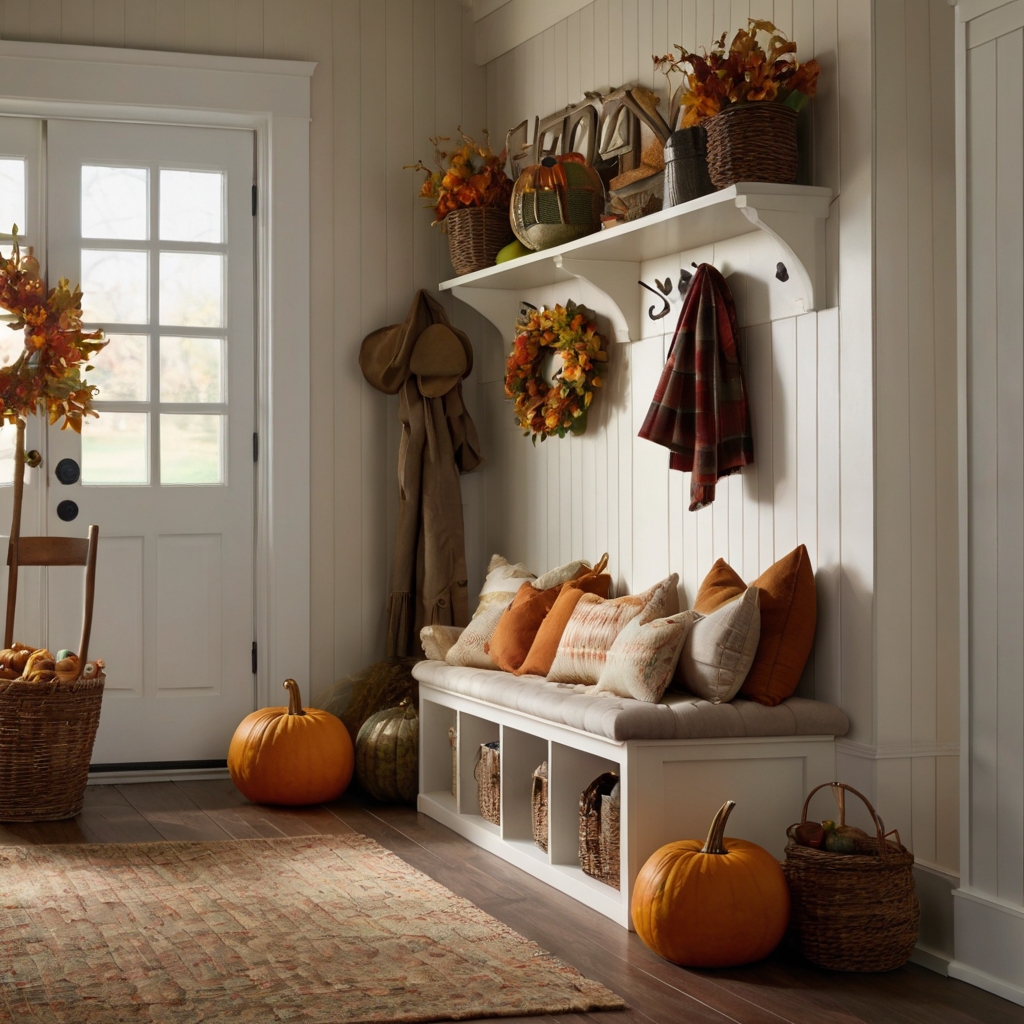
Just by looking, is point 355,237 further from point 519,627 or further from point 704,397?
point 704,397

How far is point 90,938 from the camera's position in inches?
111

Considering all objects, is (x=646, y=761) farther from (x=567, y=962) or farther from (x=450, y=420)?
(x=450, y=420)

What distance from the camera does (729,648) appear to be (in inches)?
119

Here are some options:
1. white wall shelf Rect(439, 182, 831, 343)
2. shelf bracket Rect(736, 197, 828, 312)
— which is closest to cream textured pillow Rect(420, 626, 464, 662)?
white wall shelf Rect(439, 182, 831, 343)

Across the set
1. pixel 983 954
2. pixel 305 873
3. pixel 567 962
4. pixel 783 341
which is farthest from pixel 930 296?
pixel 305 873

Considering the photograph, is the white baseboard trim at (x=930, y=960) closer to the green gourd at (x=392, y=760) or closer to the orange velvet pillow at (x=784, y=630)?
the orange velvet pillow at (x=784, y=630)

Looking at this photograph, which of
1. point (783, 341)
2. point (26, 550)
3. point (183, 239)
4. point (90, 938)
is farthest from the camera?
point (183, 239)

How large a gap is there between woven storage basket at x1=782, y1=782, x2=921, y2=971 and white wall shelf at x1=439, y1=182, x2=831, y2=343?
1.22 m

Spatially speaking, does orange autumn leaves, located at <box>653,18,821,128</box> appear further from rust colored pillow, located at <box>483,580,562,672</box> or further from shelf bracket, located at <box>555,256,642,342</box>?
rust colored pillow, located at <box>483,580,562,672</box>

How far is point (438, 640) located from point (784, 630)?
1518mm

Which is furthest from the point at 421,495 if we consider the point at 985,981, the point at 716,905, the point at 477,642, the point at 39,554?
the point at 985,981

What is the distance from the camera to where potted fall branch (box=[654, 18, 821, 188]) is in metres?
3.04

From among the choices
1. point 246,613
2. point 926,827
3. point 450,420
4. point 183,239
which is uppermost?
point 183,239

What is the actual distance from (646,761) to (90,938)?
124 cm
